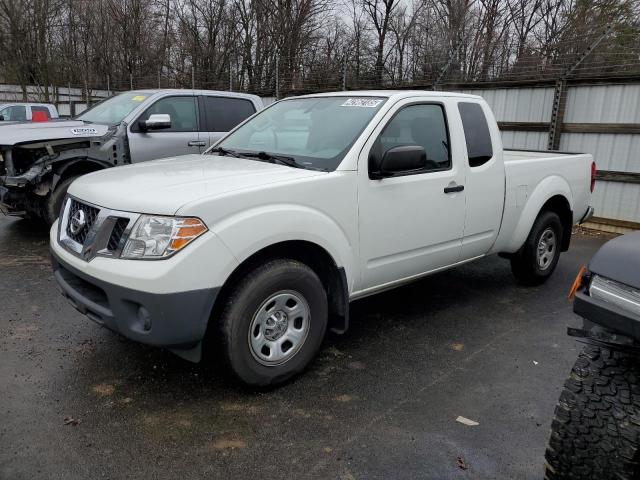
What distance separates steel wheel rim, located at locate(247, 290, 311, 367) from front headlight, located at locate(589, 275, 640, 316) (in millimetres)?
1689

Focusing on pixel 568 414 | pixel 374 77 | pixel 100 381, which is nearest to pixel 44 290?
pixel 100 381

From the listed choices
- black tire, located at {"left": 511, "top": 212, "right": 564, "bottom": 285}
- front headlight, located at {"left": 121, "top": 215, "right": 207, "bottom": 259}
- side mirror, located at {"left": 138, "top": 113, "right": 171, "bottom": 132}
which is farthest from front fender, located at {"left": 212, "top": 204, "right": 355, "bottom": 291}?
side mirror, located at {"left": 138, "top": 113, "right": 171, "bottom": 132}

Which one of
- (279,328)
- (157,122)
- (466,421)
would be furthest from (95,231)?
(157,122)

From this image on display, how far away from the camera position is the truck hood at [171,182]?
2.85m

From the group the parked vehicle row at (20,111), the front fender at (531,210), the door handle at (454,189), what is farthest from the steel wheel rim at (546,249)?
the parked vehicle row at (20,111)

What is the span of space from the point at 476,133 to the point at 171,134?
165 inches

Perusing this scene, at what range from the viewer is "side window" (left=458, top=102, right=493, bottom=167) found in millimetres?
4367

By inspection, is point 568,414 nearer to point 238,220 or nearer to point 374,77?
point 238,220

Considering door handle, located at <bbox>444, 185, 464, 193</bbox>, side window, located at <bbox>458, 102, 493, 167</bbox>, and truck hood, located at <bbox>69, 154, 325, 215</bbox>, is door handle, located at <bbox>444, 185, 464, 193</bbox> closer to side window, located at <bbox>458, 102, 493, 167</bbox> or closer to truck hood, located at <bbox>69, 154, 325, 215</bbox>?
side window, located at <bbox>458, 102, 493, 167</bbox>

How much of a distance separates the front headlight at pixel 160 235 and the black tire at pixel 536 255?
3.59 metres

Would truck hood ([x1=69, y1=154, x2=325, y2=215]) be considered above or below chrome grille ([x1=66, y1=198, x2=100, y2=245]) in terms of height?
above

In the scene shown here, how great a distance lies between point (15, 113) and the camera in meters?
14.9

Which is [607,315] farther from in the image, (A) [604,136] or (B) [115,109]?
(A) [604,136]

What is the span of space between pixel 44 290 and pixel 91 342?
4.53ft
